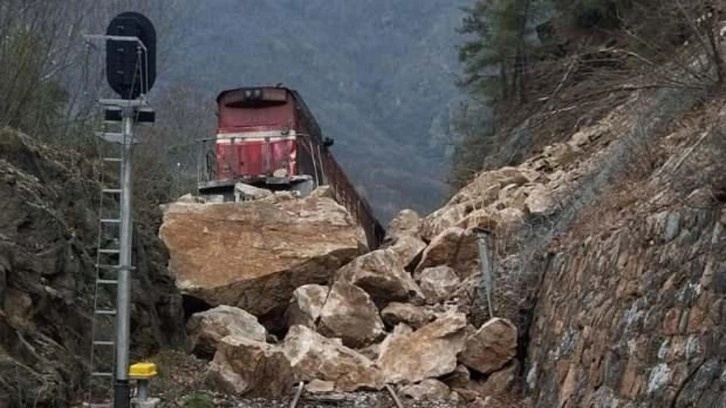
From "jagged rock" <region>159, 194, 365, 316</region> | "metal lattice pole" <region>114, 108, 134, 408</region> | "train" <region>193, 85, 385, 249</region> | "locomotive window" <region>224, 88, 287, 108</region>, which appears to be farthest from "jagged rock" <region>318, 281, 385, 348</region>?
"locomotive window" <region>224, 88, 287, 108</region>

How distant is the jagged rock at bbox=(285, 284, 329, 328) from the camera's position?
14297 mm

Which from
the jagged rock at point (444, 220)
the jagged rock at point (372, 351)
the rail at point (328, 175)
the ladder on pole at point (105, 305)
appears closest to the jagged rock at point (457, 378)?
the jagged rock at point (372, 351)

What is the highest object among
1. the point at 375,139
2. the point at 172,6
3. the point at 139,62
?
the point at 172,6

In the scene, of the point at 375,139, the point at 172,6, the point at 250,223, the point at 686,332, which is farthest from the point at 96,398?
the point at 375,139

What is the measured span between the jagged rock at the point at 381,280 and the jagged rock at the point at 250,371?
327 cm

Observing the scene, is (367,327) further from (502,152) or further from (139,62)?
(502,152)

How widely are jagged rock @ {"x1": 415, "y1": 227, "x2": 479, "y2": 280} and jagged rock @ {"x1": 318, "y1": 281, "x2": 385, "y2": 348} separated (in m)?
2.77

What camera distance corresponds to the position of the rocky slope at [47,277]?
30.0 ft

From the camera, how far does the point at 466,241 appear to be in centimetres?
1677

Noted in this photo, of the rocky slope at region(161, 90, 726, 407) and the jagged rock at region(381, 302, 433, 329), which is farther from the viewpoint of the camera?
the jagged rock at region(381, 302, 433, 329)

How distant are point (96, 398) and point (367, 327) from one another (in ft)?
15.5

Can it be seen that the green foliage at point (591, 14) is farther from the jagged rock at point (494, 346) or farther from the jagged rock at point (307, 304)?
the jagged rock at point (494, 346)

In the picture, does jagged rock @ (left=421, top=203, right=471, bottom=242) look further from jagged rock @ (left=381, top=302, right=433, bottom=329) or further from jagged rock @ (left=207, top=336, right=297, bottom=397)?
jagged rock @ (left=207, top=336, right=297, bottom=397)

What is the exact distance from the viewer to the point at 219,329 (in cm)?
A: 1412
